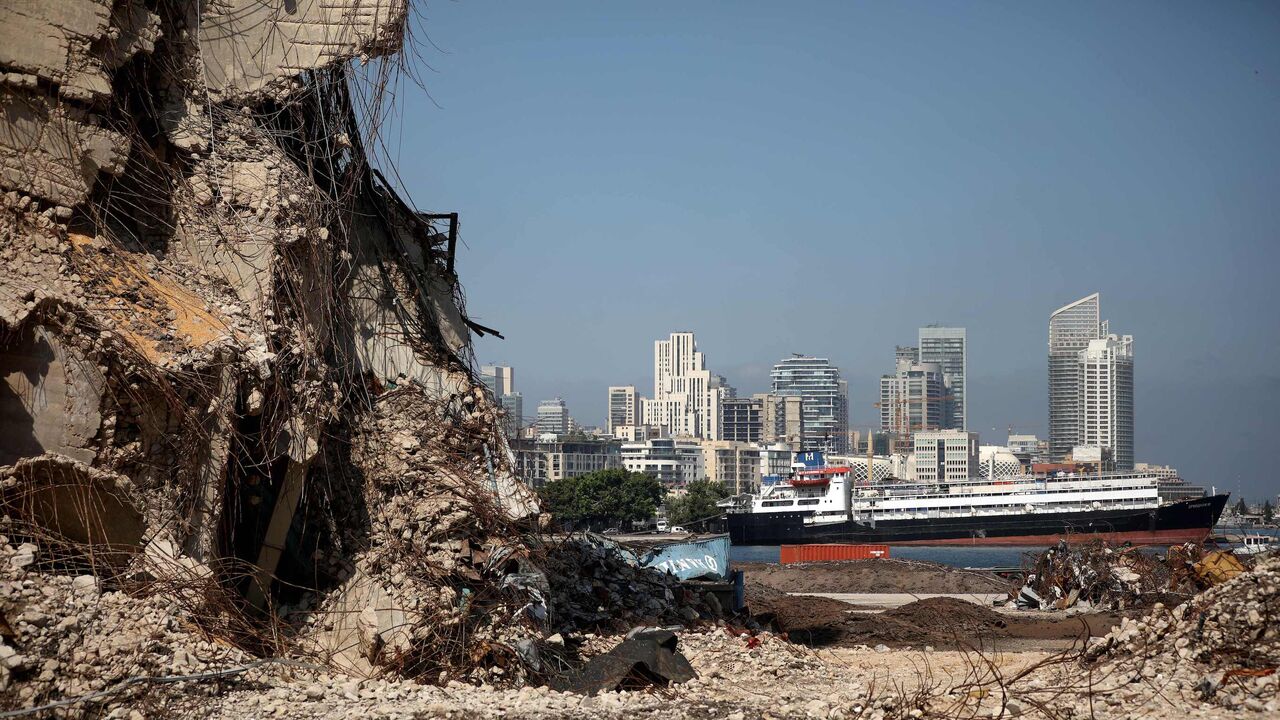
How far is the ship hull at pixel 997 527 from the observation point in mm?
66000

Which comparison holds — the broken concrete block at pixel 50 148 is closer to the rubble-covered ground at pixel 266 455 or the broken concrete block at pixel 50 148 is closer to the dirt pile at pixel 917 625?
the rubble-covered ground at pixel 266 455

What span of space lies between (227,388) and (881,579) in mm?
23884

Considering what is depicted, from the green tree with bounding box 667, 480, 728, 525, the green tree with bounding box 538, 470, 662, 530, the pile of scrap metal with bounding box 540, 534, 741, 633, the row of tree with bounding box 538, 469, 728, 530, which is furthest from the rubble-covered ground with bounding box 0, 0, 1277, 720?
the green tree with bounding box 667, 480, 728, 525

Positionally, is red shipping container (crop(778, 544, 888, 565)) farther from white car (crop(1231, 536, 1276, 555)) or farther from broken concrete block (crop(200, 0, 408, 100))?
broken concrete block (crop(200, 0, 408, 100))

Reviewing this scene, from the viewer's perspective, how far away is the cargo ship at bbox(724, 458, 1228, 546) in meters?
66.7

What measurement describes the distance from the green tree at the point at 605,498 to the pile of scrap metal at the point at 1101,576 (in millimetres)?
52893

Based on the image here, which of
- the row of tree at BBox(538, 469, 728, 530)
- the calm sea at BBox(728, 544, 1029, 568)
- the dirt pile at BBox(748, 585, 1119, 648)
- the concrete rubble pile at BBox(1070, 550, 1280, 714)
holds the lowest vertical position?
the calm sea at BBox(728, 544, 1029, 568)

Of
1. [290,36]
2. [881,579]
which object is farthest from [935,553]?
[290,36]

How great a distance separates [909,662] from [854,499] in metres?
66.5

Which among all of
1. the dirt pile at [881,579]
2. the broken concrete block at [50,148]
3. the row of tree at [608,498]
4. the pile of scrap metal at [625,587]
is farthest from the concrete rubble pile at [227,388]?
the row of tree at [608,498]

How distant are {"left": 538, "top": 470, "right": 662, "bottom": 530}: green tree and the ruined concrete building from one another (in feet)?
208

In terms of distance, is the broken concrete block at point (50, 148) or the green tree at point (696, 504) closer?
the broken concrete block at point (50, 148)

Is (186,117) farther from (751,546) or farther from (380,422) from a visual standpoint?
(751,546)

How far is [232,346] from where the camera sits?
297 inches
